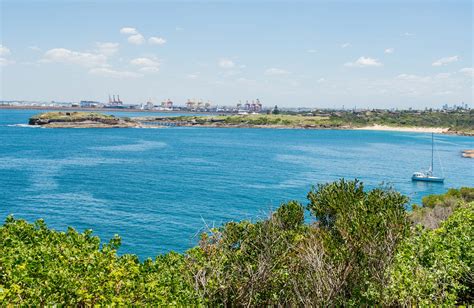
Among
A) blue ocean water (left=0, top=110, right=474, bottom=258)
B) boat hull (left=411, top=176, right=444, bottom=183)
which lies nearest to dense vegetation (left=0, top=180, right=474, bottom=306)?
blue ocean water (left=0, top=110, right=474, bottom=258)

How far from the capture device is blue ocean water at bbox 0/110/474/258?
58406 mm

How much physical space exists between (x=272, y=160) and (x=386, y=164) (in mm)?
31417

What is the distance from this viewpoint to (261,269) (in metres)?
21.5

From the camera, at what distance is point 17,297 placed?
46.3 feet

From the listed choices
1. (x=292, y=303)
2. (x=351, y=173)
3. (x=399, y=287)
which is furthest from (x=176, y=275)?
(x=351, y=173)

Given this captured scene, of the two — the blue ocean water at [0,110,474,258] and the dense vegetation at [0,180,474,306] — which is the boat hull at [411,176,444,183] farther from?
the dense vegetation at [0,180,474,306]

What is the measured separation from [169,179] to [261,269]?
69.2m

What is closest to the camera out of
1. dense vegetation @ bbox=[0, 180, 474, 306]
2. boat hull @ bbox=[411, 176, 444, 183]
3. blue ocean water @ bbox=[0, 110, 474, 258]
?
dense vegetation @ bbox=[0, 180, 474, 306]

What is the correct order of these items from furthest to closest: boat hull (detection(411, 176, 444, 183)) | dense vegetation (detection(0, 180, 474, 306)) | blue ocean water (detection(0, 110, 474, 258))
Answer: boat hull (detection(411, 176, 444, 183)), blue ocean water (detection(0, 110, 474, 258)), dense vegetation (detection(0, 180, 474, 306))

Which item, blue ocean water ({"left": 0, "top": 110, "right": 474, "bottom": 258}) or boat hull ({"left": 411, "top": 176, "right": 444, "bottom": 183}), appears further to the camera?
boat hull ({"left": 411, "top": 176, "right": 444, "bottom": 183})

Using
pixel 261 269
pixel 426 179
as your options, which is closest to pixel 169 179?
pixel 426 179

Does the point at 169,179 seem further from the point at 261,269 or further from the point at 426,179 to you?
the point at 261,269

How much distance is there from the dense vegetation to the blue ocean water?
7.76 meters

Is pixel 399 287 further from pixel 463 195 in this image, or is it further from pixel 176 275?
pixel 463 195
